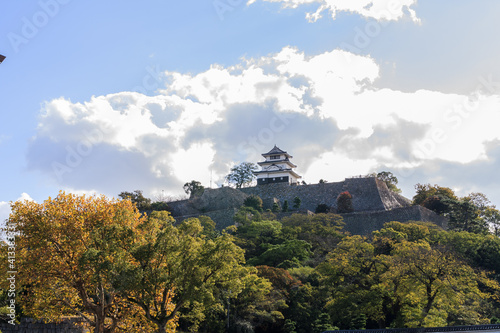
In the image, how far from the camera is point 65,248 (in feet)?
48.8

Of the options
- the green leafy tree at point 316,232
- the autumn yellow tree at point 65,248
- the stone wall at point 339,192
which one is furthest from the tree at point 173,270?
the stone wall at point 339,192

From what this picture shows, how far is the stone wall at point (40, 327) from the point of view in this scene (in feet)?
53.3

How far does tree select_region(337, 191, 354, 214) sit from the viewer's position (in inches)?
1569

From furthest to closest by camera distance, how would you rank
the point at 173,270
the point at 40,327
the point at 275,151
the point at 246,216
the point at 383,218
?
the point at 275,151 → the point at 246,216 → the point at 383,218 → the point at 40,327 → the point at 173,270

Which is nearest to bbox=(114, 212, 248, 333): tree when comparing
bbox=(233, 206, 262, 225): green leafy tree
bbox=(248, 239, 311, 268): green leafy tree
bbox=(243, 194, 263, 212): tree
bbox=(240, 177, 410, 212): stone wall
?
bbox=(248, 239, 311, 268): green leafy tree

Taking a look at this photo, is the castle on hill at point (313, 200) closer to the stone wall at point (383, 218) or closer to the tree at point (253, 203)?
the stone wall at point (383, 218)

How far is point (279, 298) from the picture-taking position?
72.9 ft

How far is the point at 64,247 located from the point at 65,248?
0.05 metres

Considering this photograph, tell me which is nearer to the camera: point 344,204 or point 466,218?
point 466,218

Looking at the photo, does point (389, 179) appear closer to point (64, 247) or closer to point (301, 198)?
point (301, 198)

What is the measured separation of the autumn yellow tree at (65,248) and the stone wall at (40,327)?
168 centimetres

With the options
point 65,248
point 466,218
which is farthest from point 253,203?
point 65,248

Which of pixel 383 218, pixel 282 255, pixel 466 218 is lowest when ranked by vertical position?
pixel 282 255

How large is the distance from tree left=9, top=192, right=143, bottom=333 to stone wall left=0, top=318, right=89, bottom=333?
1.78 m
